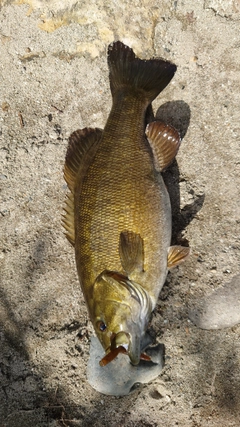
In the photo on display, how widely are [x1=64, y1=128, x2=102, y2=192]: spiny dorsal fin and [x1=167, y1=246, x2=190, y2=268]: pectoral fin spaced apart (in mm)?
862

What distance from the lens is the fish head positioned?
2504 mm

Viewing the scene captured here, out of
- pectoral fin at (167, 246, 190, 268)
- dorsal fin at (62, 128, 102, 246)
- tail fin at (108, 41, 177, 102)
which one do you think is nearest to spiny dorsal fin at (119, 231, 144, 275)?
pectoral fin at (167, 246, 190, 268)

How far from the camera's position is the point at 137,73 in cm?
304

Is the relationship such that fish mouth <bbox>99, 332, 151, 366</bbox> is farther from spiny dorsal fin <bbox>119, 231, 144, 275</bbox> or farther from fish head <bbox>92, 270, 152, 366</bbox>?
spiny dorsal fin <bbox>119, 231, 144, 275</bbox>

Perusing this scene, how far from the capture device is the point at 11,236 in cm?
344

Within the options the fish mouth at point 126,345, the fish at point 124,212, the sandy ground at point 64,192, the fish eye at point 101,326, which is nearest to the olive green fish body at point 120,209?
the fish at point 124,212

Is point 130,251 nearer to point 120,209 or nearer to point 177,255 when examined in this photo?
point 120,209

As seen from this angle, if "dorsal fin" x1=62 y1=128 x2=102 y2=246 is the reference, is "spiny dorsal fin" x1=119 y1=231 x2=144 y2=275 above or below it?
below

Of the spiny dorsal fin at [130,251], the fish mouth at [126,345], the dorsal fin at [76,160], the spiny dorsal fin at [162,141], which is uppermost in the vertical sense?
the spiny dorsal fin at [162,141]

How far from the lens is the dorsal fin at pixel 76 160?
2.83m

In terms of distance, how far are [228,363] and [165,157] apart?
1.64m

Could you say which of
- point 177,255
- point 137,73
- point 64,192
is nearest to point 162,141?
point 137,73

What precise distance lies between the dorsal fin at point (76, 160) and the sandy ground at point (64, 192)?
1.68ft

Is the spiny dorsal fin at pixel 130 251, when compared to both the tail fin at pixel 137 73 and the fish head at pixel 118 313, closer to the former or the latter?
the fish head at pixel 118 313
